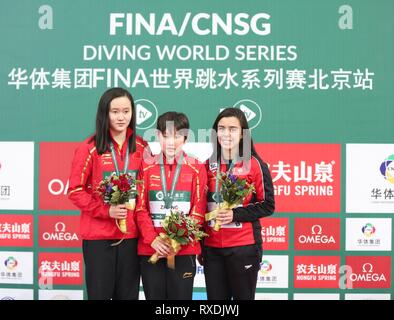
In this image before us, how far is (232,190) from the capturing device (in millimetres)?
2818

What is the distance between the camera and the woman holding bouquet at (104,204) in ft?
9.61

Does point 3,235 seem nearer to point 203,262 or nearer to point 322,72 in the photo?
point 203,262

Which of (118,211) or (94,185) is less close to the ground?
(94,185)

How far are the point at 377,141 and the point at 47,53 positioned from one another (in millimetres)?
2300

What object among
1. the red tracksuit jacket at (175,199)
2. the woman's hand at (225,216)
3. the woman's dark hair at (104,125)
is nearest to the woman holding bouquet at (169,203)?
the red tracksuit jacket at (175,199)

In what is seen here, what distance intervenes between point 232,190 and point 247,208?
0.66ft

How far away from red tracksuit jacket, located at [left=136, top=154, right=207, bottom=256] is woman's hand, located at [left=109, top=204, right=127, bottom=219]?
0.10 meters

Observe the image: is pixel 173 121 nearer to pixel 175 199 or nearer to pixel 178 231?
pixel 175 199

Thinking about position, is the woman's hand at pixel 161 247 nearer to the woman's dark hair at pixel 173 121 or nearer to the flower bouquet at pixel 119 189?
the flower bouquet at pixel 119 189

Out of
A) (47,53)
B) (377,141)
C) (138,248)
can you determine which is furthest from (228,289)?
(47,53)

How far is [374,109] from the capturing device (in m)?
3.62

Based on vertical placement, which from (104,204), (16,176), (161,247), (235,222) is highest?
(16,176)

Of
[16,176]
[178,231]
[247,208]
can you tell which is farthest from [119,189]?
[16,176]

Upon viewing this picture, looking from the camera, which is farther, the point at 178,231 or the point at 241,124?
the point at 241,124
